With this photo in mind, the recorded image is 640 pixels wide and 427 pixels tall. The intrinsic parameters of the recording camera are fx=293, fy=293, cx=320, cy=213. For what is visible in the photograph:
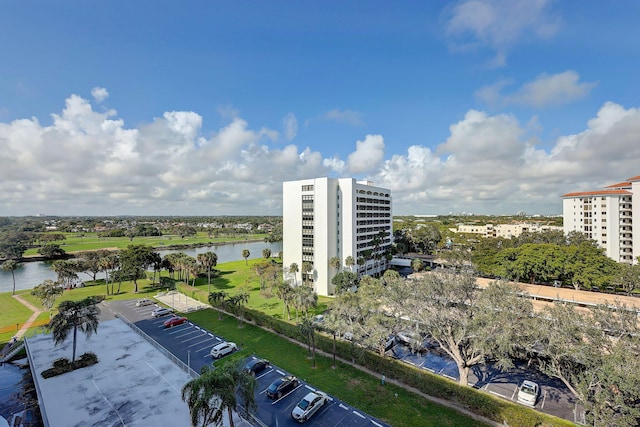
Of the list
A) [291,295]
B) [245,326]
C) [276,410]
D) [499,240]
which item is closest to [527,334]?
[276,410]

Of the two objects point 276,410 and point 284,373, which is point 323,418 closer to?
point 276,410

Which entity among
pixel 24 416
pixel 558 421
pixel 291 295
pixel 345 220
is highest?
pixel 345 220

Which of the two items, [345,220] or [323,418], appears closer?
[323,418]

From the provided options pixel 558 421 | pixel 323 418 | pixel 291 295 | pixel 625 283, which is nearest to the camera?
pixel 558 421

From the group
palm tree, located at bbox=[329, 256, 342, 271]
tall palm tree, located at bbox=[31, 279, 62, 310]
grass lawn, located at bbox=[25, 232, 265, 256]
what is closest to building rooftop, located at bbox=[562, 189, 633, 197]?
palm tree, located at bbox=[329, 256, 342, 271]

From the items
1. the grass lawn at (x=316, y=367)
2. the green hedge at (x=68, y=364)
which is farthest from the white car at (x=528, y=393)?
the green hedge at (x=68, y=364)

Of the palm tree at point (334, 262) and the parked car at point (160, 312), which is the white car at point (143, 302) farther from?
the palm tree at point (334, 262)

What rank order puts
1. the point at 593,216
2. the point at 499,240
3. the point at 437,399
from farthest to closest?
the point at 499,240 → the point at 593,216 → the point at 437,399
